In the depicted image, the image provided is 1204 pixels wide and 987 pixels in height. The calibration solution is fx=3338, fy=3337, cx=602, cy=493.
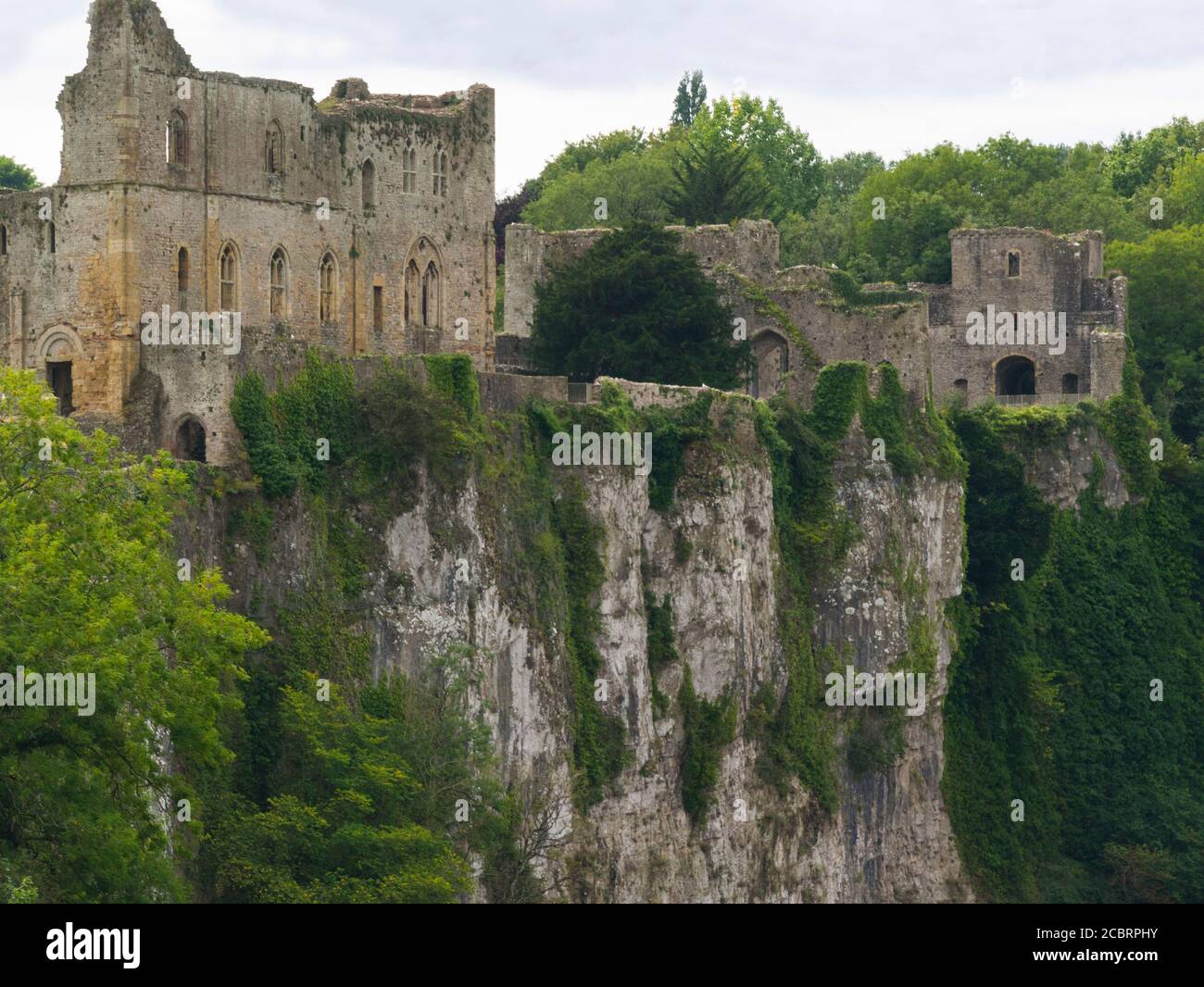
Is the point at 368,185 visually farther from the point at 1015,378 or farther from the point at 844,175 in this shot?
the point at 844,175

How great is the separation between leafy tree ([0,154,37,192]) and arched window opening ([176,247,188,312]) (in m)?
56.0

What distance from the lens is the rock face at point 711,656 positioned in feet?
216

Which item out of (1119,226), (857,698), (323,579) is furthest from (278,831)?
(1119,226)

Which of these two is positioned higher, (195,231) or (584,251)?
(584,251)

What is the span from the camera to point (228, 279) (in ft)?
231

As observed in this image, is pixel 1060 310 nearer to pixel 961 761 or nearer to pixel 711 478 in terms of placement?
pixel 961 761

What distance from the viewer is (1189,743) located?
92812 millimetres

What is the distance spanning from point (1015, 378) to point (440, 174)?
2629 centimetres

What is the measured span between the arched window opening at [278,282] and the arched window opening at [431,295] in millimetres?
Result: 5239

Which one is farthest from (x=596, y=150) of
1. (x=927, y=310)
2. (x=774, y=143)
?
(x=927, y=310)

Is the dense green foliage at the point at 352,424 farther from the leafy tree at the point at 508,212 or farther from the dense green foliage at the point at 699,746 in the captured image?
the leafy tree at the point at 508,212

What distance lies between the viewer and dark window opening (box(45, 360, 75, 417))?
67188 mm

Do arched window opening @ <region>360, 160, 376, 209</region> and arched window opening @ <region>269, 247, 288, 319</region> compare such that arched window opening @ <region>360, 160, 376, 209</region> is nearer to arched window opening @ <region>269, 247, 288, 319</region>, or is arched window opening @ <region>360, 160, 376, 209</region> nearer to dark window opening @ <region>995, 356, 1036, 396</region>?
arched window opening @ <region>269, 247, 288, 319</region>

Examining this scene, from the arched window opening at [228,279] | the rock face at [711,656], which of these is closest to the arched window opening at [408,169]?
the arched window opening at [228,279]
